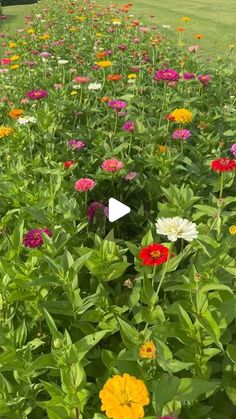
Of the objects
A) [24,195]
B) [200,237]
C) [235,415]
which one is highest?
[200,237]

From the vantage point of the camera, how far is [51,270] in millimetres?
2012

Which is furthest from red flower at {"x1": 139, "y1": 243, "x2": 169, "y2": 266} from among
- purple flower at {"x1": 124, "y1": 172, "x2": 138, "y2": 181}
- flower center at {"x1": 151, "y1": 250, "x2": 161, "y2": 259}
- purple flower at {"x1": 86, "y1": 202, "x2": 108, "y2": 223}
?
purple flower at {"x1": 124, "y1": 172, "x2": 138, "y2": 181}

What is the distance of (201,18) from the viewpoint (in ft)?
45.2

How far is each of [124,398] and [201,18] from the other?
1434 centimetres

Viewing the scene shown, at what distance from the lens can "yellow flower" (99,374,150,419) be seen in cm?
114

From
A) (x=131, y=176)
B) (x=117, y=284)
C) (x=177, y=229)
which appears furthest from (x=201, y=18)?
(x=177, y=229)

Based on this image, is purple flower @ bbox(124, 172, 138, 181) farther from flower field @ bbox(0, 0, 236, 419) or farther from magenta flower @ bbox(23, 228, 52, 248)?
magenta flower @ bbox(23, 228, 52, 248)

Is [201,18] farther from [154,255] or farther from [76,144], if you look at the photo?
[154,255]

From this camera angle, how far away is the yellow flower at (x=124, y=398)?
1136 millimetres

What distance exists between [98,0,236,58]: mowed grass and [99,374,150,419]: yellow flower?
8575 mm

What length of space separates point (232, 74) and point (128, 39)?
2.73 metres

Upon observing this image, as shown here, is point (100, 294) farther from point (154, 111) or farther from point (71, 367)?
point (154, 111)

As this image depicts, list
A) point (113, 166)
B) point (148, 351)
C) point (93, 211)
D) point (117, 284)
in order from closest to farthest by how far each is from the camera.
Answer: point (148, 351)
point (117, 284)
point (93, 211)
point (113, 166)

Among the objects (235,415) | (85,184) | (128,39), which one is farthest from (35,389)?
(128,39)
